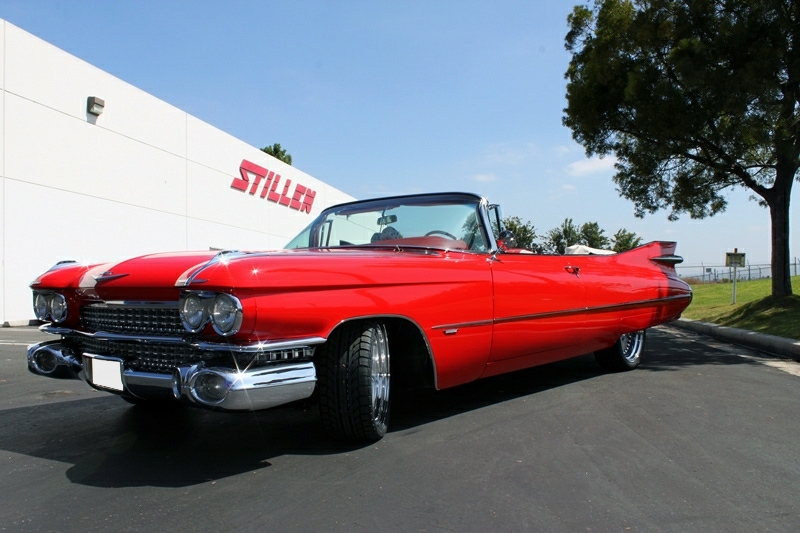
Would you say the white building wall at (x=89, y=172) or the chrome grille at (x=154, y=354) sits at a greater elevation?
the white building wall at (x=89, y=172)

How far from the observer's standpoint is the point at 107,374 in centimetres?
320

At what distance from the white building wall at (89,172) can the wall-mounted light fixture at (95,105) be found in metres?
0.14

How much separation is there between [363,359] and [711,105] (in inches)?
414

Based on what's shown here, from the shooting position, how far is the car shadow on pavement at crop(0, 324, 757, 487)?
3057 millimetres

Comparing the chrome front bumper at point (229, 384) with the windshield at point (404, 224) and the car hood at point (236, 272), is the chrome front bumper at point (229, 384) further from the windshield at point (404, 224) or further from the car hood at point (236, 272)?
the windshield at point (404, 224)

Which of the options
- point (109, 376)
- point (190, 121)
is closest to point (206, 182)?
point (190, 121)

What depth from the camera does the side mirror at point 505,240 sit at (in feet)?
14.5

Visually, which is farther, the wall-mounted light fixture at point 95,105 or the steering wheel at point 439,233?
the wall-mounted light fixture at point 95,105

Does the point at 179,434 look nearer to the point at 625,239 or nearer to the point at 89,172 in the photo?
the point at 89,172

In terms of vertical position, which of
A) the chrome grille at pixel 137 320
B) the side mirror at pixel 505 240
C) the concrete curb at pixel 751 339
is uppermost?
the side mirror at pixel 505 240

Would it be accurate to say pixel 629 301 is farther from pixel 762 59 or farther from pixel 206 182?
pixel 206 182

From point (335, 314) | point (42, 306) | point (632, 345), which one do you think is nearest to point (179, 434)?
point (42, 306)

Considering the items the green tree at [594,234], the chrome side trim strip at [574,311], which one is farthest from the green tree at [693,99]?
the green tree at [594,234]

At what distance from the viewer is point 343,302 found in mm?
3064
